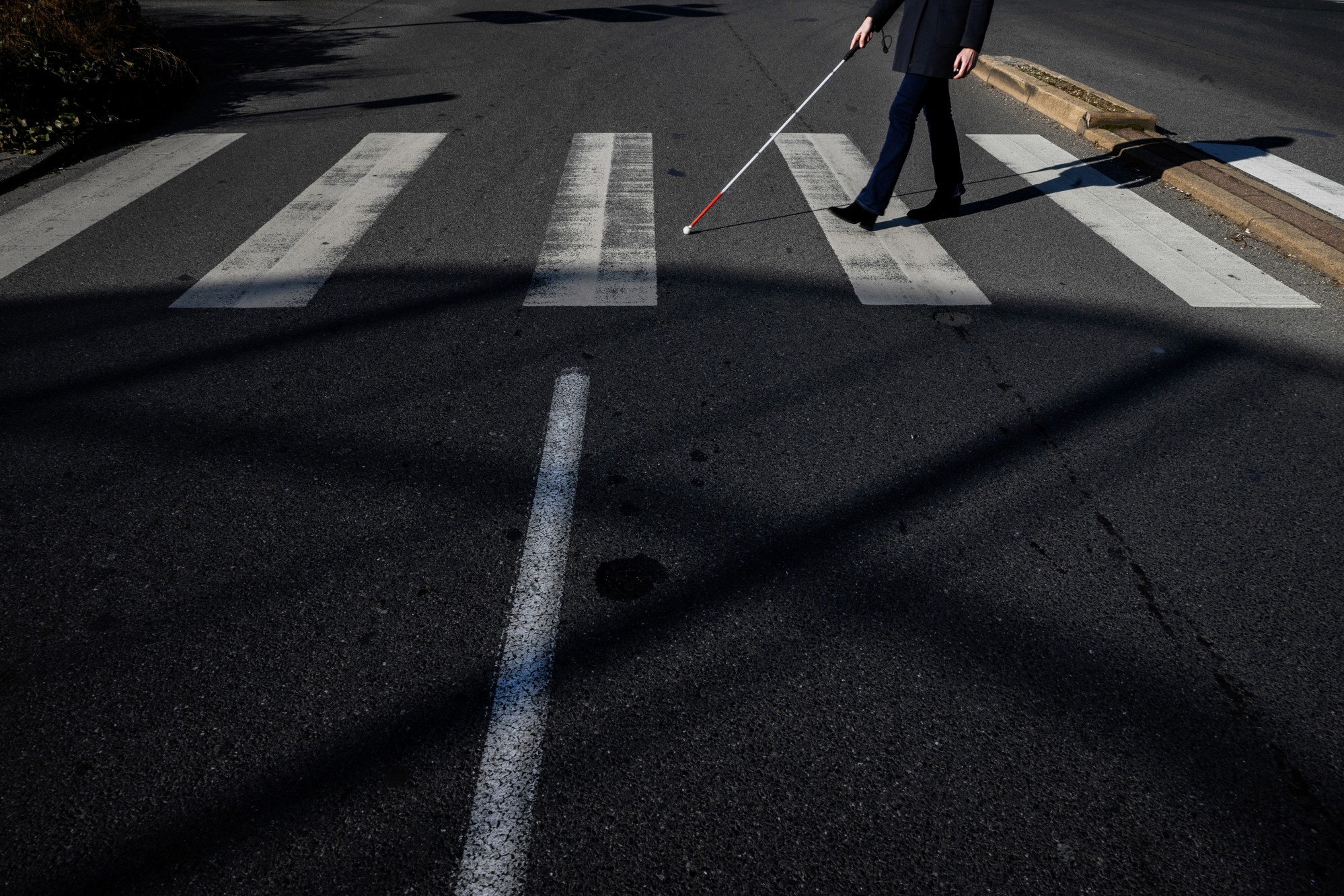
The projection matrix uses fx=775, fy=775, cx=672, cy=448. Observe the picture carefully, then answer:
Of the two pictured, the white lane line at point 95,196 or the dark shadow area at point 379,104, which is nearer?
the white lane line at point 95,196

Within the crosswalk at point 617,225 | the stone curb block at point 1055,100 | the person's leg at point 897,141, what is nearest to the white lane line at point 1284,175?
the crosswalk at point 617,225

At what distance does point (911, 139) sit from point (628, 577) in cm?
403

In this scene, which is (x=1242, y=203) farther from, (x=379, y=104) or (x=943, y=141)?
(x=379, y=104)

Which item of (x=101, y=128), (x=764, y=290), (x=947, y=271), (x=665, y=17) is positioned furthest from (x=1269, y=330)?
(x=665, y=17)

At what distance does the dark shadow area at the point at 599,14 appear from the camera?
1364cm

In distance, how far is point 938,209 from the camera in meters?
5.65

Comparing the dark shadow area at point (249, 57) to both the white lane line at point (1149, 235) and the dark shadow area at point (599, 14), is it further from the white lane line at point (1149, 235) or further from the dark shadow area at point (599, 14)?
the white lane line at point (1149, 235)

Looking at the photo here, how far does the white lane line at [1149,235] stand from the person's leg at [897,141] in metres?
1.60

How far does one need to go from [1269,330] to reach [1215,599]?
98.2 inches

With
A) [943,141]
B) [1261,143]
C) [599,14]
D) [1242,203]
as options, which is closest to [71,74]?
[943,141]

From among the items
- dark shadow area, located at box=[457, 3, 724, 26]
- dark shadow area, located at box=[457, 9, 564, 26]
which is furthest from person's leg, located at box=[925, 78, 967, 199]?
dark shadow area, located at box=[457, 9, 564, 26]

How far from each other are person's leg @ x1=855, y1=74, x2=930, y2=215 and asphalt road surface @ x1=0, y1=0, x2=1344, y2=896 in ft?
0.99

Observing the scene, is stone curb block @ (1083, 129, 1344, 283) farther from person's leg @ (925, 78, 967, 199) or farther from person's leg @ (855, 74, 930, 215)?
person's leg @ (855, 74, 930, 215)

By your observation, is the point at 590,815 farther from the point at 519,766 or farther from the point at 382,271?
the point at 382,271
